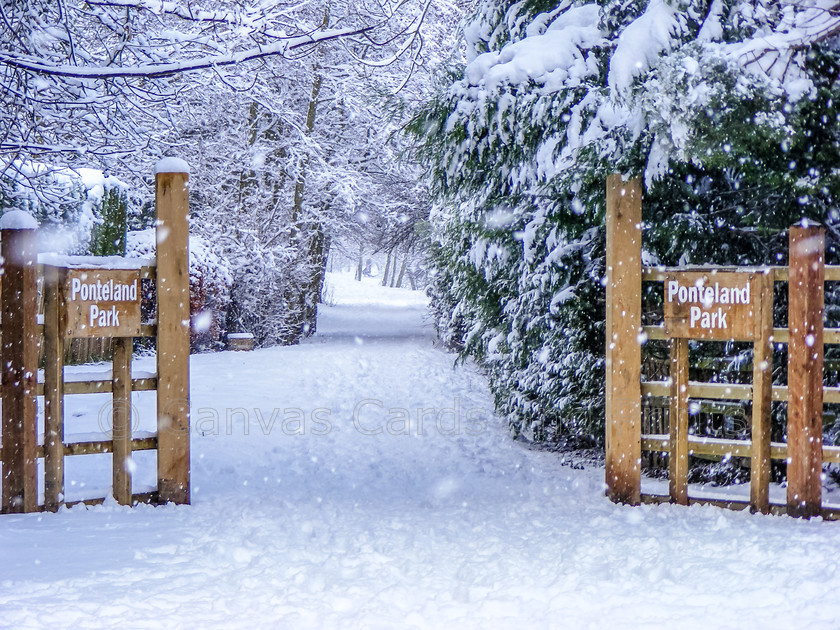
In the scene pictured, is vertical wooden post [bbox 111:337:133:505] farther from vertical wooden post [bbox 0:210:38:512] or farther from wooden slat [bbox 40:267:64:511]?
vertical wooden post [bbox 0:210:38:512]

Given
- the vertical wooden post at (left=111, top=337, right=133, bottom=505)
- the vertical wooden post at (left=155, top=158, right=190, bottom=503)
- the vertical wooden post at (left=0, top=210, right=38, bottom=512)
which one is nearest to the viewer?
the vertical wooden post at (left=0, top=210, right=38, bottom=512)

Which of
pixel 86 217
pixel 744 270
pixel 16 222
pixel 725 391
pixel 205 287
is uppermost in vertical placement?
pixel 86 217

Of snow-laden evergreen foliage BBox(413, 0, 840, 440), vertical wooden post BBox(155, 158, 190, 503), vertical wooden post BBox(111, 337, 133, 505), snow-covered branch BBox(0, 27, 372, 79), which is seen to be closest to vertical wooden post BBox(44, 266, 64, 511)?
vertical wooden post BBox(111, 337, 133, 505)

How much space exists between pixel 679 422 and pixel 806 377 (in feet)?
2.68

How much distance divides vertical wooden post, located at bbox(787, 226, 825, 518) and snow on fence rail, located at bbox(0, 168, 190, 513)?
396 centimetres

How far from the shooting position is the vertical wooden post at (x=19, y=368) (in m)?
5.29

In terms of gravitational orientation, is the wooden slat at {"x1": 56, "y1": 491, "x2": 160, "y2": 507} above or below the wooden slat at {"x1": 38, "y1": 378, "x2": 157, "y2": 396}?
below

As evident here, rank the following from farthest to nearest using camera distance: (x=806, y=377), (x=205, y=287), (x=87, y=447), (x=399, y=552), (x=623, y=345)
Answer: (x=205, y=287), (x=623, y=345), (x=87, y=447), (x=806, y=377), (x=399, y=552)

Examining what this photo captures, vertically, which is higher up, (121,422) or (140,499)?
(121,422)

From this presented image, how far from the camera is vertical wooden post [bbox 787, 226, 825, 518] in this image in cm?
519

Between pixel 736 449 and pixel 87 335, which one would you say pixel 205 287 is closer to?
pixel 87 335

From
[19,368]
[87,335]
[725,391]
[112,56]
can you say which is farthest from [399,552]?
[112,56]

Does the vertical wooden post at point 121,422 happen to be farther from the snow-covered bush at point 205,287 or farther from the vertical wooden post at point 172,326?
the snow-covered bush at point 205,287

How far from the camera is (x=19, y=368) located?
17.5ft
